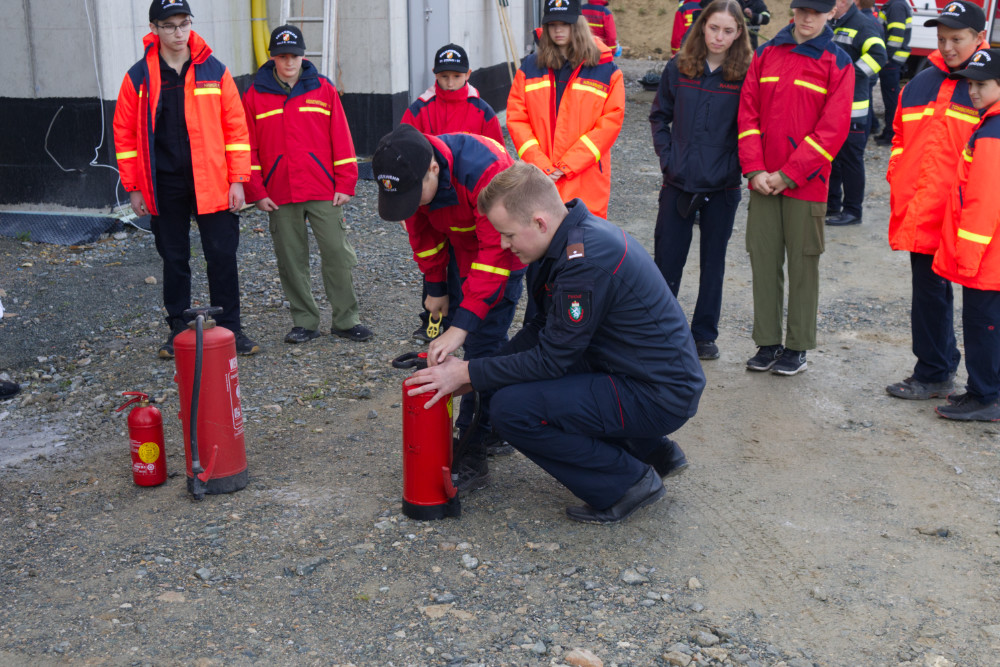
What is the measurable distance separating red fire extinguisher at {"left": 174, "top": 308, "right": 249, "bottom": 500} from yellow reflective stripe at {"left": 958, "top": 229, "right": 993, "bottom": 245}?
342cm

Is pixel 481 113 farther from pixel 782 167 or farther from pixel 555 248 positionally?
pixel 555 248

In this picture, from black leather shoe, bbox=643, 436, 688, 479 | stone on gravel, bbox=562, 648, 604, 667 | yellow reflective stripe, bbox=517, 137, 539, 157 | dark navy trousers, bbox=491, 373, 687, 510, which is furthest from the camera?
yellow reflective stripe, bbox=517, 137, 539, 157

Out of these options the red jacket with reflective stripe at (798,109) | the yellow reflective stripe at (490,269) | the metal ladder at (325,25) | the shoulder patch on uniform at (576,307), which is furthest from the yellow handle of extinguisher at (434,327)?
the metal ladder at (325,25)

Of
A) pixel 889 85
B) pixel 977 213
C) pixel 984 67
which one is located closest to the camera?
pixel 984 67

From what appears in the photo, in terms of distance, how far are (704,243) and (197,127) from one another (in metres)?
3.00

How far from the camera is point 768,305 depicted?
5.68 meters

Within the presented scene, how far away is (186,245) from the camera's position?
5863 millimetres

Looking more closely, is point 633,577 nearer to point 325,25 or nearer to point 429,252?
point 429,252

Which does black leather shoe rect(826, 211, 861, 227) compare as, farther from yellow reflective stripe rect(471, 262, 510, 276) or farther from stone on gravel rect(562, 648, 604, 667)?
stone on gravel rect(562, 648, 604, 667)

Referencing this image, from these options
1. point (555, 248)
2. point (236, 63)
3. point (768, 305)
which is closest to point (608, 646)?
point (555, 248)

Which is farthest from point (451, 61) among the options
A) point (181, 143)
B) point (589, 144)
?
point (181, 143)

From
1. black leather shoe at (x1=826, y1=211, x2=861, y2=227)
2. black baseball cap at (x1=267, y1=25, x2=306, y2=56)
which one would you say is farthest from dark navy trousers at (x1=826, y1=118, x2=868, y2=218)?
black baseball cap at (x1=267, y1=25, x2=306, y2=56)

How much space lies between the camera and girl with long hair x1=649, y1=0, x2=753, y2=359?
18.0ft

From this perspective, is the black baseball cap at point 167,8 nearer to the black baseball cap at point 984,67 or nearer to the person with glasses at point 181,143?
the person with glasses at point 181,143
